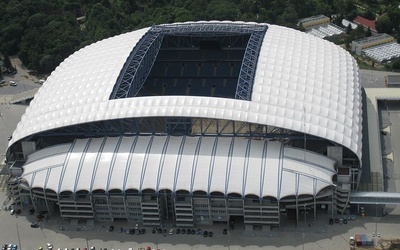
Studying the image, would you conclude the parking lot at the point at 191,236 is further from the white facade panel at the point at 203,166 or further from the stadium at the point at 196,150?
the white facade panel at the point at 203,166

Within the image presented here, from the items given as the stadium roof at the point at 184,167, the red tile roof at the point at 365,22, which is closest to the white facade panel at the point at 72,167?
the stadium roof at the point at 184,167

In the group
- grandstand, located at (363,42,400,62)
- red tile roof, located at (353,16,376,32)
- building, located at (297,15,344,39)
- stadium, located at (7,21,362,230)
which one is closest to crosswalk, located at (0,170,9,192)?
stadium, located at (7,21,362,230)

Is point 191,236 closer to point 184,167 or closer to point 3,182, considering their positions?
point 184,167

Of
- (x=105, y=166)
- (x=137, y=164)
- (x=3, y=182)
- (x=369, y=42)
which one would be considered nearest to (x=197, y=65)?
(x=137, y=164)

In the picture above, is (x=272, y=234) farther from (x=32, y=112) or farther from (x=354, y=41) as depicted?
(x=354, y=41)

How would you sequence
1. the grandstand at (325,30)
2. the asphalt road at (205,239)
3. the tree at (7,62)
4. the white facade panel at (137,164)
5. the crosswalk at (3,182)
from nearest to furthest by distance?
1. the asphalt road at (205,239)
2. the white facade panel at (137,164)
3. the crosswalk at (3,182)
4. the tree at (7,62)
5. the grandstand at (325,30)
